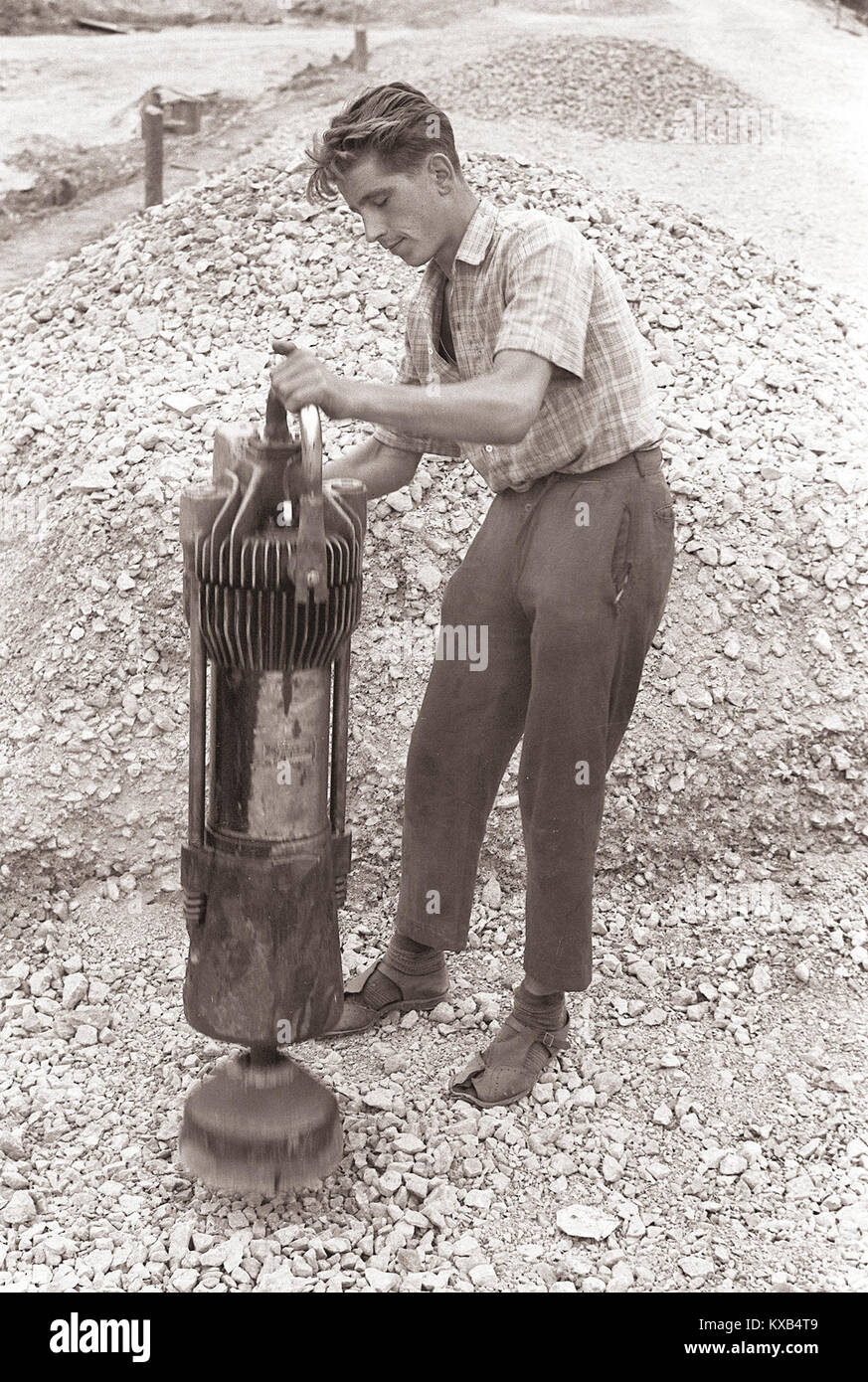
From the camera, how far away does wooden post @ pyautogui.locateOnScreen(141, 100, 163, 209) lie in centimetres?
693

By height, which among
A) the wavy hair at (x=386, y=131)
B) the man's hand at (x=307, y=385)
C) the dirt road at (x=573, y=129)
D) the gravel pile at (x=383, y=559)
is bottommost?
the gravel pile at (x=383, y=559)

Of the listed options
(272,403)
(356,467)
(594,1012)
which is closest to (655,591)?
(356,467)

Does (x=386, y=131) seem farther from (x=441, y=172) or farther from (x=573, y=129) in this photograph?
(x=573, y=129)

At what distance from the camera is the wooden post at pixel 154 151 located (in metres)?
6.93

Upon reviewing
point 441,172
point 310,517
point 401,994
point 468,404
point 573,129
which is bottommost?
point 401,994

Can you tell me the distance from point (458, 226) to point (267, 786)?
4.03 ft

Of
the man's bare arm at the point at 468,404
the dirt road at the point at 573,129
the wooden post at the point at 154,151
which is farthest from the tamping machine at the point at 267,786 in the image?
the wooden post at the point at 154,151

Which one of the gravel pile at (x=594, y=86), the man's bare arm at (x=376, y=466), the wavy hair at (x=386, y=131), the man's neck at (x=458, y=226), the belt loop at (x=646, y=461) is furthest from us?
the gravel pile at (x=594, y=86)

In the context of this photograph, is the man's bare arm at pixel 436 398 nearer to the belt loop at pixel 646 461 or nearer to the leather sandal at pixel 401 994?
the belt loop at pixel 646 461

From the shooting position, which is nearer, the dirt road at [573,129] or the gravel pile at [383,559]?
the gravel pile at [383,559]

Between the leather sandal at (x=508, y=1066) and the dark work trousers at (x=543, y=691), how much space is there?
0.16 metres

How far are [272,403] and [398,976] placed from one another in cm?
161

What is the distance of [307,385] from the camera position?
8.25 ft

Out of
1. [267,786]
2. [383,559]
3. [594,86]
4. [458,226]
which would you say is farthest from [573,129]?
[267,786]
